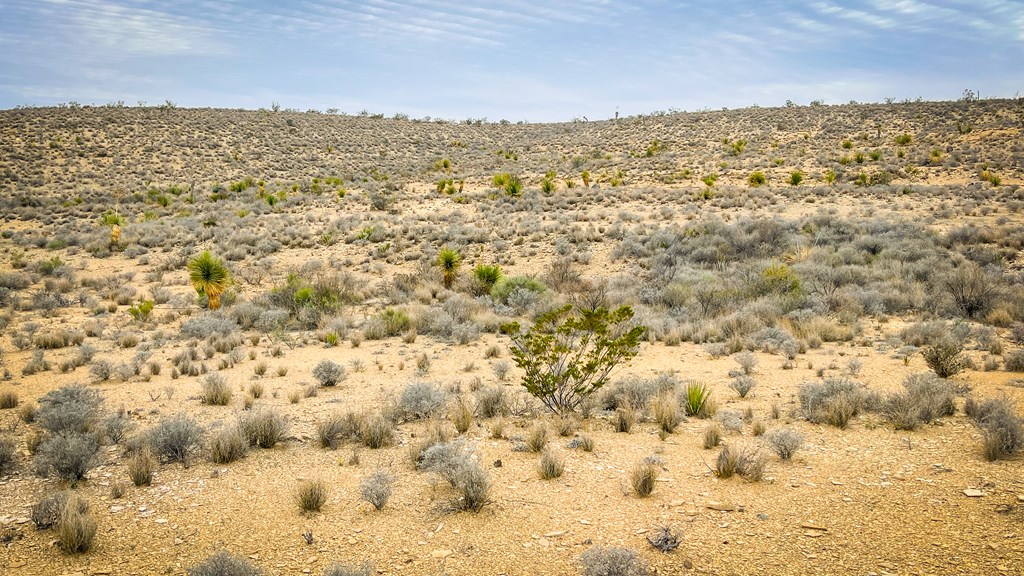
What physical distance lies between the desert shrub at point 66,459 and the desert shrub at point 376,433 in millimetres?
2919

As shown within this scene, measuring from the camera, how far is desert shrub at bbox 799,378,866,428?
717 cm

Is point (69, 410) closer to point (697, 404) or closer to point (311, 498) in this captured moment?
point (311, 498)

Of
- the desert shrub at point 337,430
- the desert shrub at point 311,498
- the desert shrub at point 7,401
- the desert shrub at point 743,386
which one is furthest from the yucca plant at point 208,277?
the desert shrub at point 743,386

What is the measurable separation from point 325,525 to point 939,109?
60.3 metres

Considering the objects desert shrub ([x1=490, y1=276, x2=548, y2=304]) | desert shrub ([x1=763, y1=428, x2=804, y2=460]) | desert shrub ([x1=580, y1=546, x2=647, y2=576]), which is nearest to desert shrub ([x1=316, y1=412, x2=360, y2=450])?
desert shrub ([x1=580, y1=546, x2=647, y2=576])

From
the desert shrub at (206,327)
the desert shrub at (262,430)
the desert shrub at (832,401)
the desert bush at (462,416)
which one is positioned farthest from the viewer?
the desert shrub at (206,327)

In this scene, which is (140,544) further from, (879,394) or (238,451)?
(879,394)

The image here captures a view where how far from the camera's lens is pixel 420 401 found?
8.18 meters

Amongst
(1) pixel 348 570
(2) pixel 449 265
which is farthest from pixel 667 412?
(2) pixel 449 265

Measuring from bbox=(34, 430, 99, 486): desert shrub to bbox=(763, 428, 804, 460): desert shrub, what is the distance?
761cm

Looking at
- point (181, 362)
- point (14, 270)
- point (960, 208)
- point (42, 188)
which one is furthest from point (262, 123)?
point (960, 208)

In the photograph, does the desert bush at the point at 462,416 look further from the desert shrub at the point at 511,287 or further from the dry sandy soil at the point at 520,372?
the desert shrub at the point at 511,287

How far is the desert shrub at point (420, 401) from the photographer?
26.5 feet

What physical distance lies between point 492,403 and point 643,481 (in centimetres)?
312
